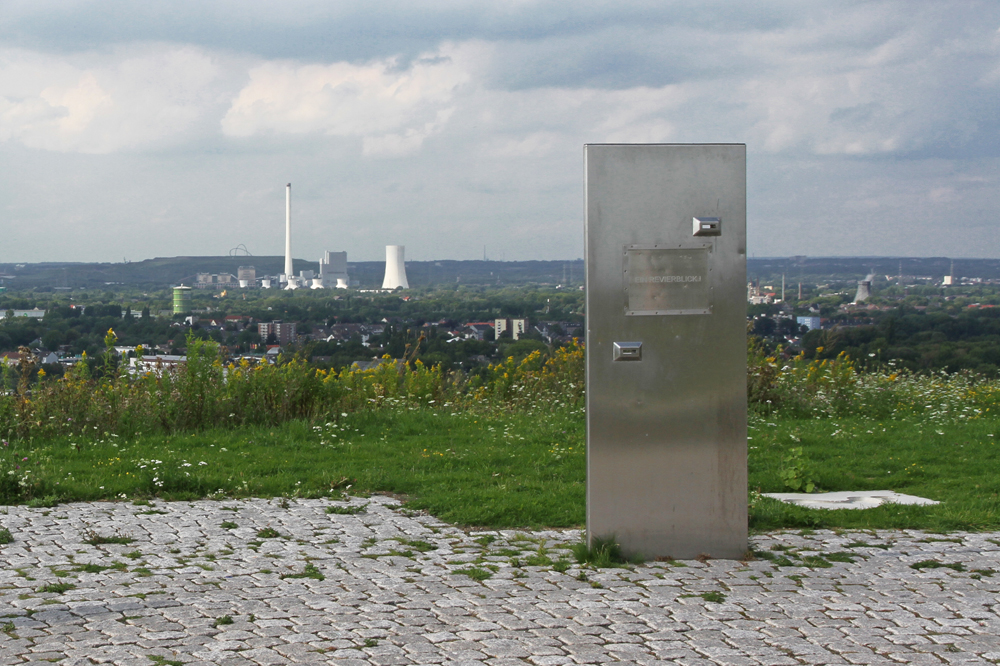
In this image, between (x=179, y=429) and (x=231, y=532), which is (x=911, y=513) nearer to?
(x=231, y=532)

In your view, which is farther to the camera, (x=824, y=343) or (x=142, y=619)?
(x=824, y=343)

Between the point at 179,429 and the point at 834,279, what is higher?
the point at 834,279

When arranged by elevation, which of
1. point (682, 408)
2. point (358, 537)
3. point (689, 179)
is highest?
point (689, 179)

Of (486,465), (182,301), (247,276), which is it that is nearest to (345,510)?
(486,465)

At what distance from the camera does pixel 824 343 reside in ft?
48.8

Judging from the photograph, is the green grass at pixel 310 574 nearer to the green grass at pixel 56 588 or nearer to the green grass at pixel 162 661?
the green grass at pixel 56 588

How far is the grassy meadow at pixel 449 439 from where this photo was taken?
7.62 meters

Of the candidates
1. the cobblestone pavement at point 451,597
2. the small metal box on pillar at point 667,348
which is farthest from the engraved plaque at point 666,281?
the cobblestone pavement at point 451,597

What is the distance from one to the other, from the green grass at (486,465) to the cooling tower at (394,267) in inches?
1289

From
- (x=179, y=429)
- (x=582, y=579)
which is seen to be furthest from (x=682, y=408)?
(x=179, y=429)

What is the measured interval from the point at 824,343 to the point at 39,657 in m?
13.1

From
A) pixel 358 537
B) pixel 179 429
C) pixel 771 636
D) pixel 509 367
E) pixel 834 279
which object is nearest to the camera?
pixel 771 636

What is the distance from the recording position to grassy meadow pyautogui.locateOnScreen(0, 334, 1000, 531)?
762 cm

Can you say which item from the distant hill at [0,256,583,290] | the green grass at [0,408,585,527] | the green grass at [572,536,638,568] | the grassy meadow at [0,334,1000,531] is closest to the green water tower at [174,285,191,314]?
the distant hill at [0,256,583,290]
